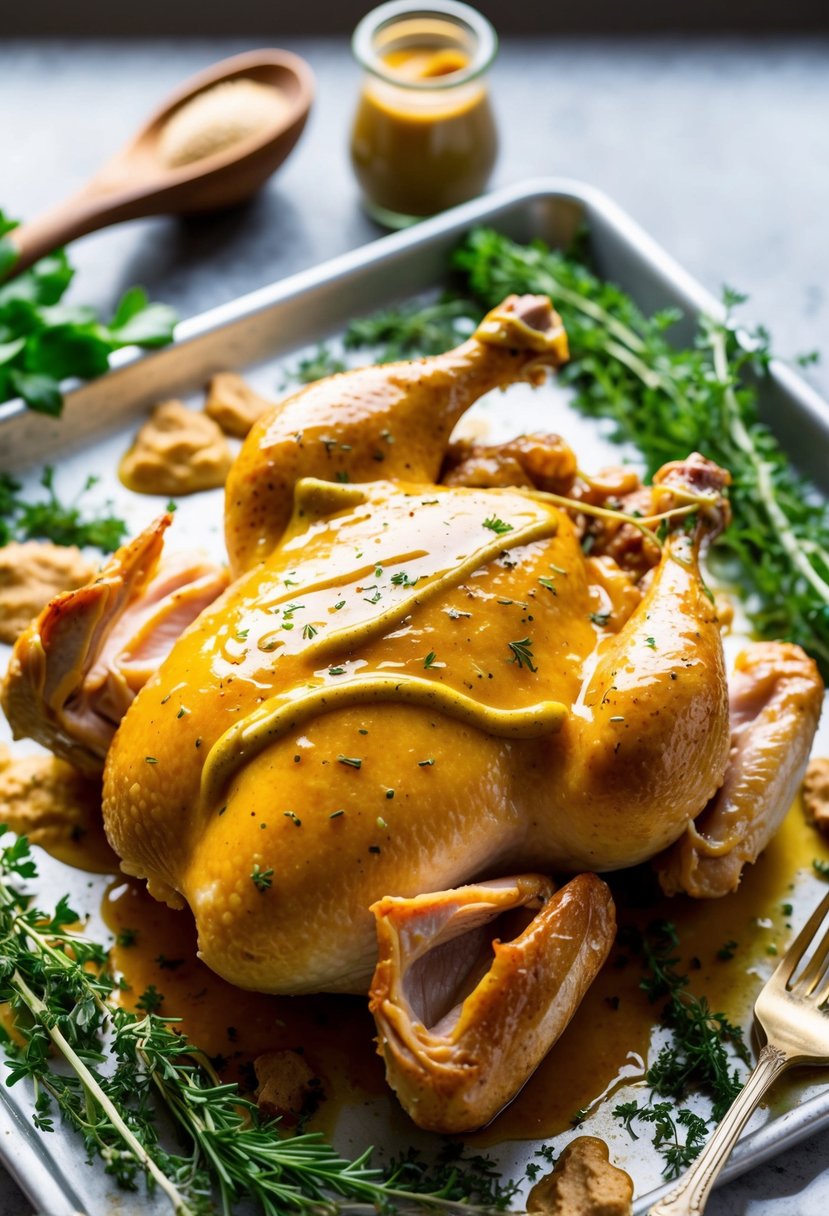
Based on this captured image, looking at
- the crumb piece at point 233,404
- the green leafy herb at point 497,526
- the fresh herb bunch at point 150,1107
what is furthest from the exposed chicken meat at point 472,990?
the crumb piece at point 233,404

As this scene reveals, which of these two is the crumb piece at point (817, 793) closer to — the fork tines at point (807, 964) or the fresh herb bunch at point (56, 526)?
the fork tines at point (807, 964)

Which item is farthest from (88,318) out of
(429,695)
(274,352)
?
(429,695)

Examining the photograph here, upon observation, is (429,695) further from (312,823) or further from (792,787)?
(792,787)

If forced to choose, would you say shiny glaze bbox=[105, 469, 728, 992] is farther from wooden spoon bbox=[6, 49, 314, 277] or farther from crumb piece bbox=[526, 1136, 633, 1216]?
wooden spoon bbox=[6, 49, 314, 277]

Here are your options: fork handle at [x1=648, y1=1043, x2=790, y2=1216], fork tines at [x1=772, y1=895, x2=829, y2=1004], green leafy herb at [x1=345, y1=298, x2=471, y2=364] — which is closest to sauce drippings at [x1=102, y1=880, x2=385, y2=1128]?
fork handle at [x1=648, y1=1043, x2=790, y2=1216]

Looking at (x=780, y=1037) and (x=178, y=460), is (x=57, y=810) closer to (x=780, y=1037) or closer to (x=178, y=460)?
(x=178, y=460)

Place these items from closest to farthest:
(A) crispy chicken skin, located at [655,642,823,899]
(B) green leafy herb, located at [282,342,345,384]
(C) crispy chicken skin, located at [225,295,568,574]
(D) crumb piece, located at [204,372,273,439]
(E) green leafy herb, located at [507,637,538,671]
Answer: (E) green leafy herb, located at [507,637,538,671] → (A) crispy chicken skin, located at [655,642,823,899] → (C) crispy chicken skin, located at [225,295,568,574] → (D) crumb piece, located at [204,372,273,439] → (B) green leafy herb, located at [282,342,345,384]
